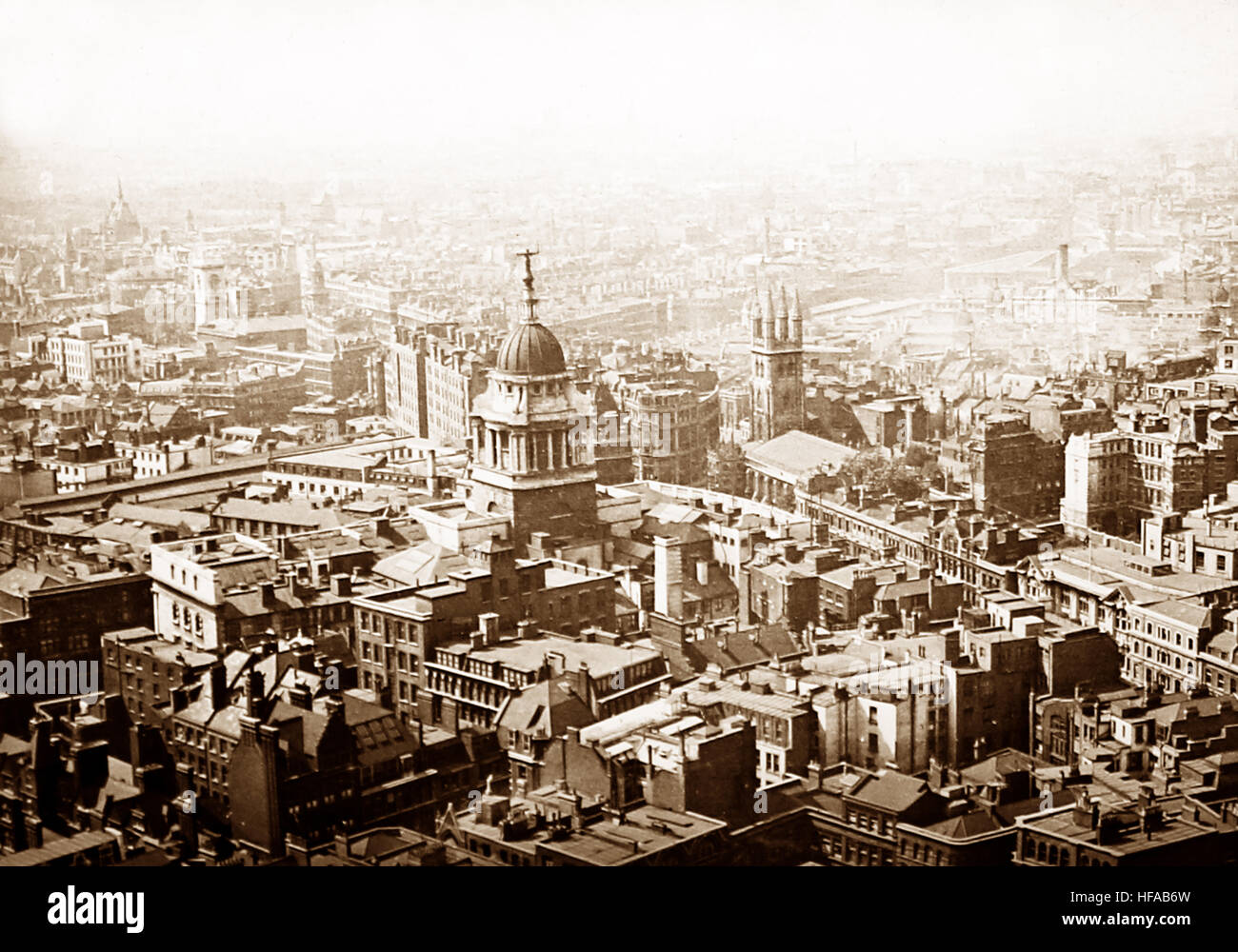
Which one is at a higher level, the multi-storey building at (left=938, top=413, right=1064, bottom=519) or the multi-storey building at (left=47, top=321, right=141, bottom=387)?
the multi-storey building at (left=47, top=321, right=141, bottom=387)

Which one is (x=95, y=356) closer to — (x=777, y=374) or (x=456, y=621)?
(x=777, y=374)

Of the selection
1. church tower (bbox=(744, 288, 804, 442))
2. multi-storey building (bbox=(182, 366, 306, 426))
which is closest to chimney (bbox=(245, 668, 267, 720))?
multi-storey building (bbox=(182, 366, 306, 426))

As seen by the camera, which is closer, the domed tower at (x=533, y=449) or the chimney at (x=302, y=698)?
the chimney at (x=302, y=698)

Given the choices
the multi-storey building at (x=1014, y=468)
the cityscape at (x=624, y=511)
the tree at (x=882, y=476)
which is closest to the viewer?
the cityscape at (x=624, y=511)

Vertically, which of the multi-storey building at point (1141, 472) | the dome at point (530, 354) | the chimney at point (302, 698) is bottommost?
the chimney at point (302, 698)

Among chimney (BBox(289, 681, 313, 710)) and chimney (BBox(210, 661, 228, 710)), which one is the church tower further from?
chimney (BBox(210, 661, 228, 710))

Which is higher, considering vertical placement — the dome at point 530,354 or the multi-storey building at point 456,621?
the dome at point 530,354

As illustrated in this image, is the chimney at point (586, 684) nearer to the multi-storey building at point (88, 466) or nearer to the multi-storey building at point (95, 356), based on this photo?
the multi-storey building at point (88, 466)

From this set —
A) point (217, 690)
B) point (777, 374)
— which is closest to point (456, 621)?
point (217, 690)

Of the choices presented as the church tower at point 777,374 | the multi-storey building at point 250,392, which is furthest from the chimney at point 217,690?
the church tower at point 777,374
